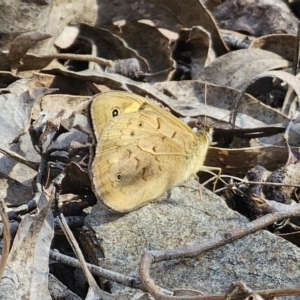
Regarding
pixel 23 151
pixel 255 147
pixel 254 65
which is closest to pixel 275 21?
pixel 254 65

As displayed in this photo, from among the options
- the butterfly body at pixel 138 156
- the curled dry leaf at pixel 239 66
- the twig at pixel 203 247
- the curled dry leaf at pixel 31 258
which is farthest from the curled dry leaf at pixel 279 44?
the curled dry leaf at pixel 31 258

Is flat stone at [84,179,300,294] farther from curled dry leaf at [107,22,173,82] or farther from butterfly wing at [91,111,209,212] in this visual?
curled dry leaf at [107,22,173,82]

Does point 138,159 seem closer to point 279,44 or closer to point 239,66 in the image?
point 239,66

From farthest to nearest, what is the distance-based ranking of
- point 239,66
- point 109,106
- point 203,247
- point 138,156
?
point 239,66
point 138,156
point 109,106
point 203,247

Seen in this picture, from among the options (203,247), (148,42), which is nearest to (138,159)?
(203,247)

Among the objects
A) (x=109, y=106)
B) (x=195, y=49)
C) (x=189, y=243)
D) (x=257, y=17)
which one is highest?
(x=109, y=106)

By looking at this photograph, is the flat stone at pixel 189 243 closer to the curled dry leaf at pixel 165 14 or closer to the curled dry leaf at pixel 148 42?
the curled dry leaf at pixel 148 42

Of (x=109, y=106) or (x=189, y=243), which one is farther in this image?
(x=109, y=106)
